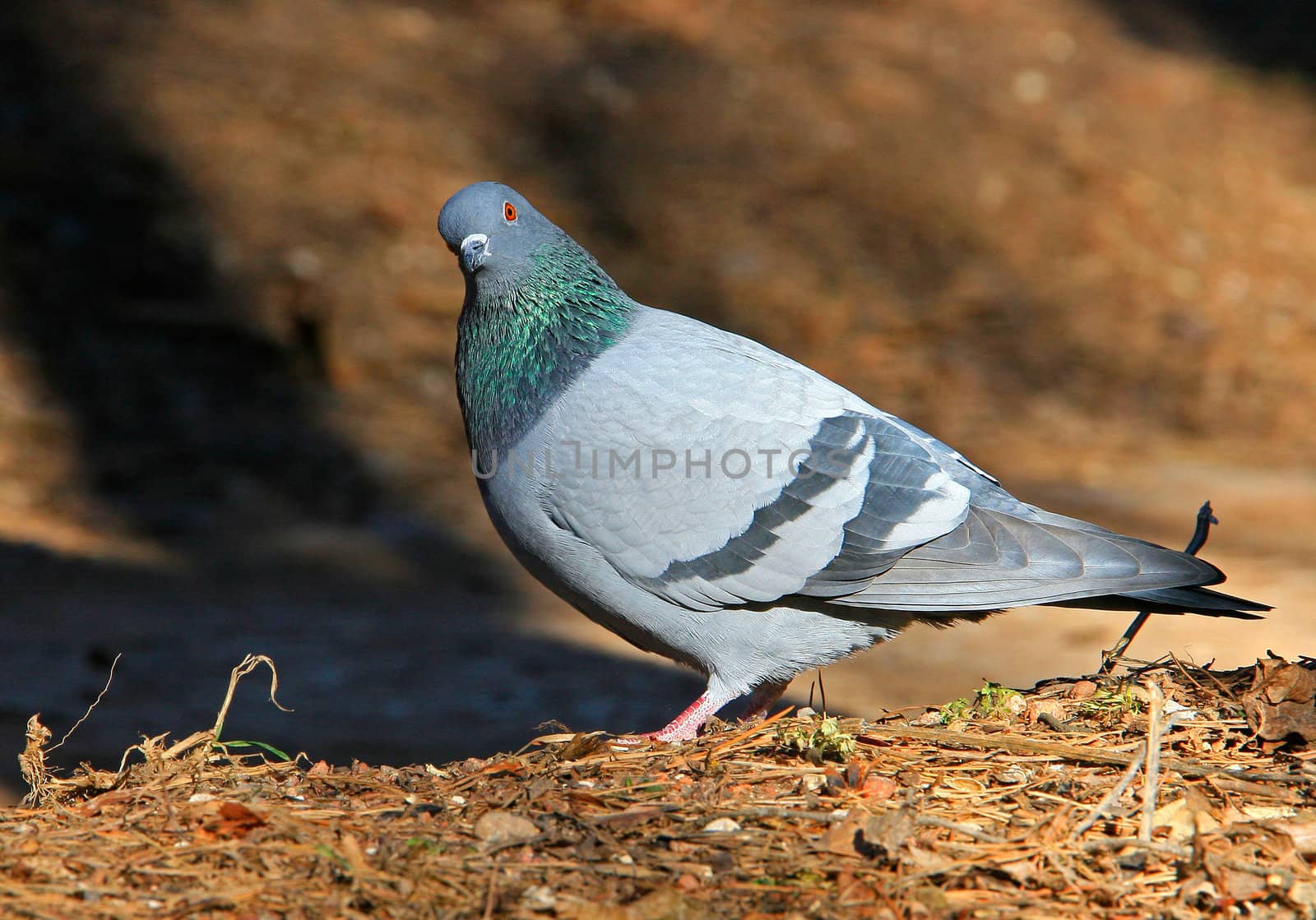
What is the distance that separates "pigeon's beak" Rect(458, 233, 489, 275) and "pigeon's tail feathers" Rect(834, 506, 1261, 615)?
1551mm

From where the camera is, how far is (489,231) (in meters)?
4.21

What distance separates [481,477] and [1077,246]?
841cm

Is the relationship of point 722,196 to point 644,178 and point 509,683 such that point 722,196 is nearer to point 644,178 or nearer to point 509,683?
point 644,178

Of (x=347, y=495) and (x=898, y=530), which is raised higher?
(x=347, y=495)

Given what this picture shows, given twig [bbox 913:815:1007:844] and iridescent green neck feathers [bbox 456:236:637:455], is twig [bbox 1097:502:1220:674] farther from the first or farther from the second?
iridescent green neck feathers [bbox 456:236:637:455]

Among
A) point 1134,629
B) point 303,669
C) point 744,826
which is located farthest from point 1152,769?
point 303,669

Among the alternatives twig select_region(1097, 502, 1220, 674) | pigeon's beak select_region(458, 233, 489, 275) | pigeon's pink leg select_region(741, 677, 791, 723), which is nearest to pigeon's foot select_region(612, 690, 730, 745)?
pigeon's pink leg select_region(741, 677, 791, 723)

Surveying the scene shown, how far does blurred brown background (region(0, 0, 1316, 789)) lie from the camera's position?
21.5 feet

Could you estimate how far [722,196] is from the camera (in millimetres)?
11969

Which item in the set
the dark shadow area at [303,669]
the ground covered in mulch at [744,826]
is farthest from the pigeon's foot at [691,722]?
the dark shadow area at [303,669]

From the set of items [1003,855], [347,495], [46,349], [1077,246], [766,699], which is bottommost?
[1003,855]

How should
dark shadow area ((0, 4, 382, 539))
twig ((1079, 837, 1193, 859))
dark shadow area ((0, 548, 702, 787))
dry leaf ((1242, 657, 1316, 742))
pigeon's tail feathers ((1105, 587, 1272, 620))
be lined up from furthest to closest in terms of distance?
dark shadow area ((0, 4, 382, 539)), dark shadow area ((0, 548, 702, 787)), pigeon's tail feathers ((1105, 587, 1272, 620)), dry leaf ((1242, 657, 1316, 742)), twig ((1079, 837, 1193, 859))

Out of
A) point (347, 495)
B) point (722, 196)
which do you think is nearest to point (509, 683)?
point (347, 495)

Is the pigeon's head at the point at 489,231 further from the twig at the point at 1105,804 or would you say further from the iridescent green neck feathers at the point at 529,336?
the twig at the point at 1105,804
